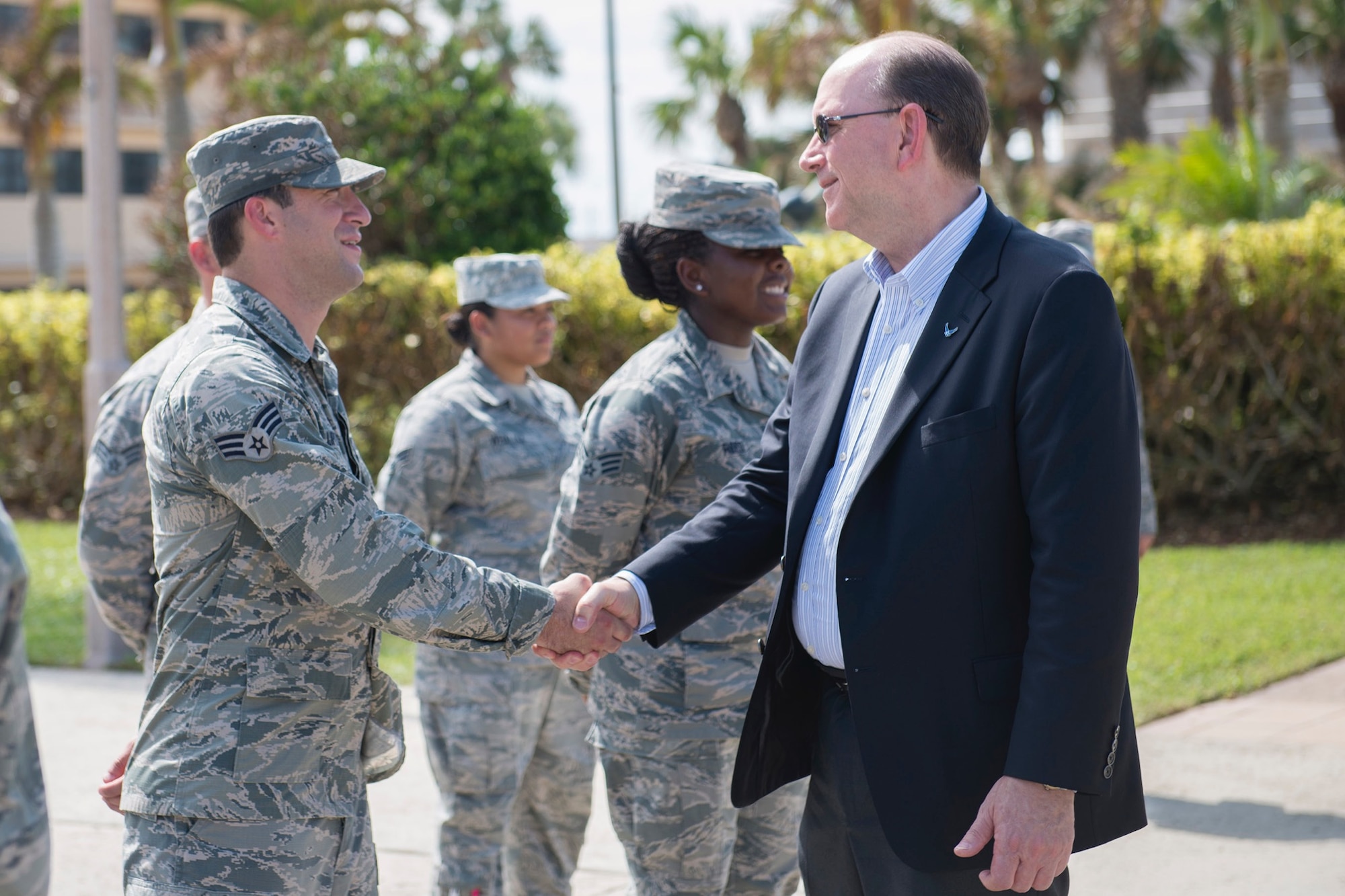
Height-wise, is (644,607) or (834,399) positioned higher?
(834,399)

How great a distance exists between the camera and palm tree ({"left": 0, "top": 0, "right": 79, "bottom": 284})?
29.3 meters

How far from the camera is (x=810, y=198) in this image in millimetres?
17250

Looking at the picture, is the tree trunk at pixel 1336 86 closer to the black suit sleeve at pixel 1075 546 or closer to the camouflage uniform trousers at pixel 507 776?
the camouflage uniform trousers at pixel 507 776

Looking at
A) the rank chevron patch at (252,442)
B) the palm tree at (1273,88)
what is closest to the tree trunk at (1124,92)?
the palm tree at (1273,88)

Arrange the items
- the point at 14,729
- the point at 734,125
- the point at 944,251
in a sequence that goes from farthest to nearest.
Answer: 1. the point at 734,125
2. the point at 944,251
3. the point at 14,729

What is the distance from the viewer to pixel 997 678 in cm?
239

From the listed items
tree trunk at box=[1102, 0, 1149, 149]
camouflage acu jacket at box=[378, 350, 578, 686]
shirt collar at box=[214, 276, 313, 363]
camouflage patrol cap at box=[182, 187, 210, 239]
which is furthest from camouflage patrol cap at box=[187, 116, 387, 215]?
tree trunk at box=[1102, 0, 1149, 149]

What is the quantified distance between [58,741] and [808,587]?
5.59 metres

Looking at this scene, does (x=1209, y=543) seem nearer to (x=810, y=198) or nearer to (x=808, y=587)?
(x=810, y=198)

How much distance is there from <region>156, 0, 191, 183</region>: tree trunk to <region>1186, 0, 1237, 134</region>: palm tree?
1664 cm

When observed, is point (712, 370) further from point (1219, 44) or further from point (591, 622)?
point (1219, 44)

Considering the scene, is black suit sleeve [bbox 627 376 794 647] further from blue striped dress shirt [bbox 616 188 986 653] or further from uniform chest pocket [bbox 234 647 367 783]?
uniform chest pocket [bbox 234 647 367 783]

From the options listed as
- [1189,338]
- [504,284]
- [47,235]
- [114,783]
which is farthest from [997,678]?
[47,235]

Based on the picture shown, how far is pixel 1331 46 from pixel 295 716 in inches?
1039
